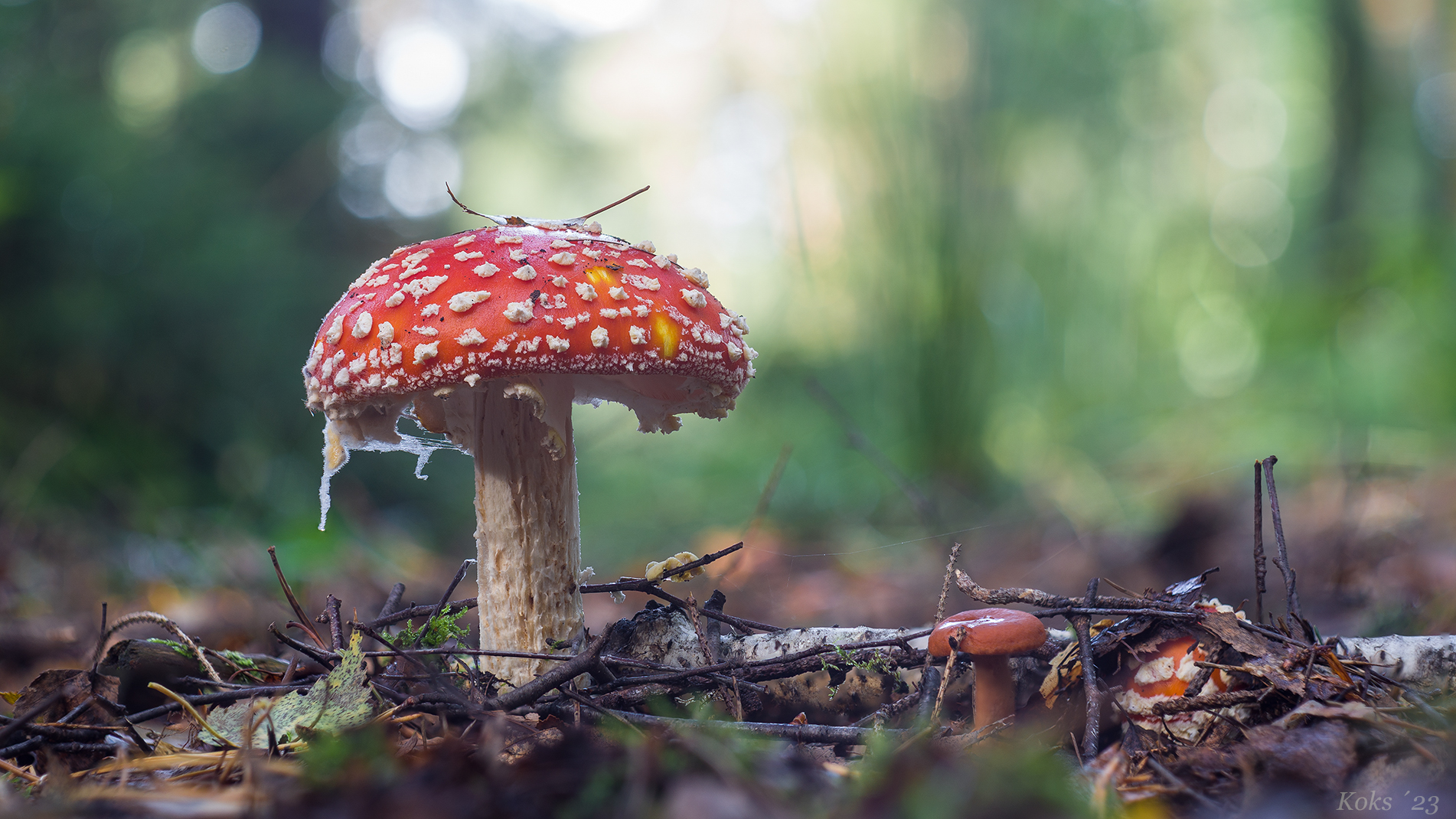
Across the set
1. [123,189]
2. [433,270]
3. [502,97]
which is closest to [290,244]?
[123,189]

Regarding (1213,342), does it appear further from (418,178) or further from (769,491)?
(418,178)

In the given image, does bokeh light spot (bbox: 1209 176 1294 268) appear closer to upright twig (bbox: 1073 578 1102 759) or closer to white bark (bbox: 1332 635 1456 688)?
white bark (bbox: 1332 635 1456 688)

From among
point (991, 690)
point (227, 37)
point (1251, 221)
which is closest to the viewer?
point (991, 690)

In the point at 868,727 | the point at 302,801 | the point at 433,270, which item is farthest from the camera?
the point at 433,270

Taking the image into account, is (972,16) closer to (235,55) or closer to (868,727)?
(868,727)

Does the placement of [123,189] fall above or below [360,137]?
below

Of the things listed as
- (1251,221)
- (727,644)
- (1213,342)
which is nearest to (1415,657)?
(727,644)

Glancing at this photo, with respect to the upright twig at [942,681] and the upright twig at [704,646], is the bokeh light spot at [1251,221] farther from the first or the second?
the upright twig at [704,646]
